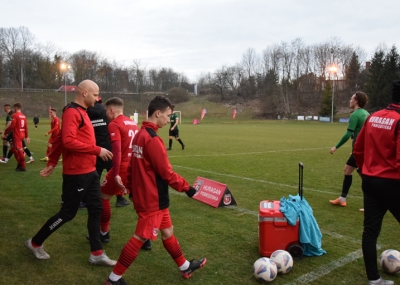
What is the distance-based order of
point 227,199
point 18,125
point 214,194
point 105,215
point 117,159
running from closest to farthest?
point 117,159 → point 105,215 → point 227,199 → point 214,194 → point 18,125

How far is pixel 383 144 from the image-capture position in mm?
3645

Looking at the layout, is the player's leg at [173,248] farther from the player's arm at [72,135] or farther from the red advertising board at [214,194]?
the red advertising board at [214,194]

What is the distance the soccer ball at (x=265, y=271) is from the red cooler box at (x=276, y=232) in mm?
542

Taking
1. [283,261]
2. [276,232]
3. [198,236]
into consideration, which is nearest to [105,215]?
[198,236]

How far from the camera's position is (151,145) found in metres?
3.57

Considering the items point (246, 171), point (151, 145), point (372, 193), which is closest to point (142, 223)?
point (151, 145)

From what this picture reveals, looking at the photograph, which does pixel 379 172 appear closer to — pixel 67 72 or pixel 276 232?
pixel 276 232

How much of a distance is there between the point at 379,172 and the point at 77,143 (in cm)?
326

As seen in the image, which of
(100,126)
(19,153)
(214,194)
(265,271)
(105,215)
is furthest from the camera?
(19,153)

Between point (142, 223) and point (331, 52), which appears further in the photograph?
point (331, 52)

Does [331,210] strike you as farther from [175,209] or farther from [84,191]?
[84,191]

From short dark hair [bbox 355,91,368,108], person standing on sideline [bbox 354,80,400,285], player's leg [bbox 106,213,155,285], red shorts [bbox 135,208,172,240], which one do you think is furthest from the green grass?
short dark hair [bbox 355,91,368,108]

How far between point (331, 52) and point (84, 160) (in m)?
86.3

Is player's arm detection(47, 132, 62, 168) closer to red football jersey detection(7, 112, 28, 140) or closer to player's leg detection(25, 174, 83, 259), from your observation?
player's leg detection(25, 174, 83, 259)
